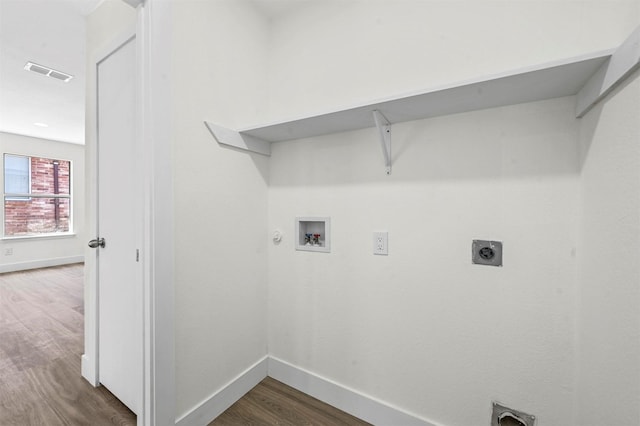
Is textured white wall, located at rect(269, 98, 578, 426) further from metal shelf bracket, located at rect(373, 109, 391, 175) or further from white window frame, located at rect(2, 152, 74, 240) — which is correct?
white window frame, located at rect(2, 152, 74, 240)

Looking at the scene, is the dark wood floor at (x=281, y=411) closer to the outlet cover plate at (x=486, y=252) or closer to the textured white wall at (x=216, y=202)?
the textured white wall at (x=216, y=202)

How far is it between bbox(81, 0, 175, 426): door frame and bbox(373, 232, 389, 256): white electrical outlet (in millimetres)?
1034

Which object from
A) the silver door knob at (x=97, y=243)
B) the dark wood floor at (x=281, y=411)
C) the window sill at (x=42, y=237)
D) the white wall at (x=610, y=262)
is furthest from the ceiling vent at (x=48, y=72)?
the white wall at (x=610, y=262)

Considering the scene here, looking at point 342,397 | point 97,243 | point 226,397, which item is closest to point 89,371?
point 97,243

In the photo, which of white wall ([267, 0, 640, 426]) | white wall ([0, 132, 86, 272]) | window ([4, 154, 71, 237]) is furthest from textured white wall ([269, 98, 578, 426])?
window ([4, 154, 71, 237])

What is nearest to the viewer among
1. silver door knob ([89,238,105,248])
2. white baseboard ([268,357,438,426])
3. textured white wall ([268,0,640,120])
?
textured white wall ([268,0,640,120])

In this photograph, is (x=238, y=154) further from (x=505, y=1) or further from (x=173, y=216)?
(x=505, y=1)

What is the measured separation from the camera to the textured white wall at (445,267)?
1.10 m

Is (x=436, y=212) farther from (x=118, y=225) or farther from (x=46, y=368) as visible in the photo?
(x=46, y=368)

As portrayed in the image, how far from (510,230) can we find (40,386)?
112 inches

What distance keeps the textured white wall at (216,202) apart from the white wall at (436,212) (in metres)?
0.17

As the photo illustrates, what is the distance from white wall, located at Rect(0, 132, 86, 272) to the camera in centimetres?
476

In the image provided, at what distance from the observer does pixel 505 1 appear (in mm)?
1169

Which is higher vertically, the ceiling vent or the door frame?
the ceiling vent
